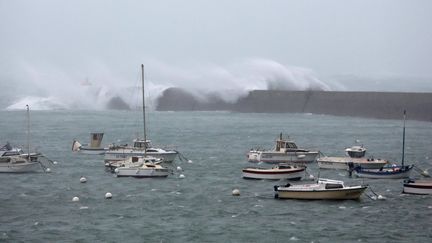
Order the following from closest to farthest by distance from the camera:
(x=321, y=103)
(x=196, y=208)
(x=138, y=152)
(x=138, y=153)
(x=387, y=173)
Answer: (x=196, y=208), (x=387, y=173), (x=138, y=153), (x=138, y=152), (x=321, y=103)

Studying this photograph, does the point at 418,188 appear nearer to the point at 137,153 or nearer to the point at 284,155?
the point at 284,155

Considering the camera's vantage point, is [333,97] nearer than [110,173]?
No

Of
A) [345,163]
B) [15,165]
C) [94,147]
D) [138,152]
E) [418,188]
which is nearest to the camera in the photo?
[418,188]

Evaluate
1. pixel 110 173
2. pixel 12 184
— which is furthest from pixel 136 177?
pixel 12 184

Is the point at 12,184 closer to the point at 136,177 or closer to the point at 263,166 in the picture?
the point at 136,177

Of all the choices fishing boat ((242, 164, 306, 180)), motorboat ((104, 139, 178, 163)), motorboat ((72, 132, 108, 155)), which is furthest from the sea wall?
fishing boat ((242, 164, 306, 180))

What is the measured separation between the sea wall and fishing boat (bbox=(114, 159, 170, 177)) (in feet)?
141

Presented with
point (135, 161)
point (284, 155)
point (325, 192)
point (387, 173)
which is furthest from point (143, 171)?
point (387, 173)

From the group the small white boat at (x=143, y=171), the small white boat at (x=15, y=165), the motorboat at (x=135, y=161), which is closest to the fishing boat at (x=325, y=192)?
the small white boat at (x=143, y=171)

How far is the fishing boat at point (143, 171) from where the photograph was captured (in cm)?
3247

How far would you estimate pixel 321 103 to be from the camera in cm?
8531

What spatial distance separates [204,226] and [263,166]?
14845mm

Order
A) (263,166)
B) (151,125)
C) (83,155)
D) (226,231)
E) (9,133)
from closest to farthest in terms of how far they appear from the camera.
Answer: (226,231), (263,166), (83,155), (9,133), (151,125)

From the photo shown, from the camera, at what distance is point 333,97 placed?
277ft
